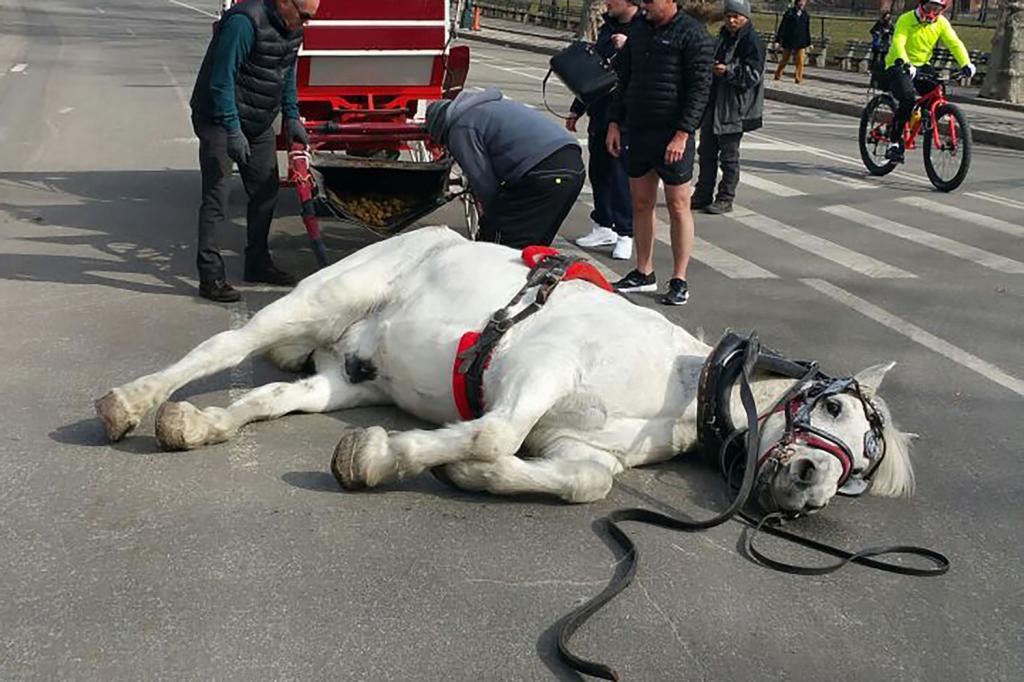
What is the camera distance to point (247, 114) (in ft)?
23.6

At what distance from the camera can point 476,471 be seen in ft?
13.6

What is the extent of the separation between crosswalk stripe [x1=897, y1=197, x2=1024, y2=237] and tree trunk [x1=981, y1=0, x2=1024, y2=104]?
12.5 meters

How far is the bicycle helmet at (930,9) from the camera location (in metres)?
12.8

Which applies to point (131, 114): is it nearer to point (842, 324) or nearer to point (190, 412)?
point (842, 324)

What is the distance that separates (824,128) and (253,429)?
1618cm

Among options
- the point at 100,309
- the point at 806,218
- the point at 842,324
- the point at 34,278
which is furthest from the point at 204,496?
the point at 806,218

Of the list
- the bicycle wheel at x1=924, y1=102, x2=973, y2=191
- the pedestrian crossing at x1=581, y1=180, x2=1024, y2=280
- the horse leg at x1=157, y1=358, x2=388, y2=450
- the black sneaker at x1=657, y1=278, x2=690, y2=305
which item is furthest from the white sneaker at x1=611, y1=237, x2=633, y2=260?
the bicycle wheel at x1=924, y1=102, x2=973, y2=191

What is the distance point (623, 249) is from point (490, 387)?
5.11m

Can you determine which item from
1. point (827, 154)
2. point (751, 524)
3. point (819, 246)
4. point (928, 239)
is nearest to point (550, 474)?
point (751, 524)

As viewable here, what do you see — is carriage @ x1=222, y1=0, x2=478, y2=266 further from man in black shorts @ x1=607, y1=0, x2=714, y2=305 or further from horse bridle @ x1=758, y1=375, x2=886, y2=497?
horse bridle @ x1=758, y1=375, x2=886, y2=497

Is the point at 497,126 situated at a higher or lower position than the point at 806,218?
higher

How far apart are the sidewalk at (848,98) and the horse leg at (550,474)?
15643 mm

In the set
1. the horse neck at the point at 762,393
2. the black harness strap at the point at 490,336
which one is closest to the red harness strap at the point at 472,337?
the black harness strap at the point at 490,336

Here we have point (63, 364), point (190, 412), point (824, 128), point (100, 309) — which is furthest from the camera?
point (824, 128)
